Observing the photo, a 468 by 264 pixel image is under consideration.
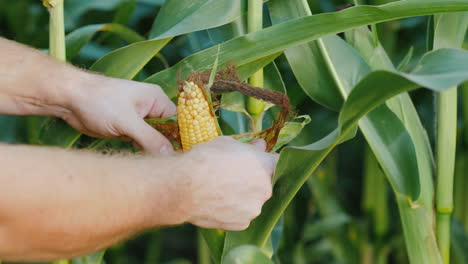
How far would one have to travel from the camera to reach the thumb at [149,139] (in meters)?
0.90

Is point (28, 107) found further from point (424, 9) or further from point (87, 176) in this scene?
point (424, 9)

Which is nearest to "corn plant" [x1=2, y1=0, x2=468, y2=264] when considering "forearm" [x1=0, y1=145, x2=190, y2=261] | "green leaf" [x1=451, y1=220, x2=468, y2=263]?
"forearm" [x1=0, y1=145, x2=190, y2=261]

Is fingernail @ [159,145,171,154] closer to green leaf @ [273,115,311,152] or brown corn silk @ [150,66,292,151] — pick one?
brown corn silk @ [150,66,292,151]

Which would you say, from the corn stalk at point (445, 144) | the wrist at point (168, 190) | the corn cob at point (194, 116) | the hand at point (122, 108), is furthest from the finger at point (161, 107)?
the corn stalk at point (445, 144)

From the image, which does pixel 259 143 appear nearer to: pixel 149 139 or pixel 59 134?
pixel 149 139

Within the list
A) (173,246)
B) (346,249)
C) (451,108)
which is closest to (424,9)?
(451,108)

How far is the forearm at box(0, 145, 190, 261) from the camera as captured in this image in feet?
2.10

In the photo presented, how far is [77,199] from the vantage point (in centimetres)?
67

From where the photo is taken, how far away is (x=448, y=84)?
0.64m

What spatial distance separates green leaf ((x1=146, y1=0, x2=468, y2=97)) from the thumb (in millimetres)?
95

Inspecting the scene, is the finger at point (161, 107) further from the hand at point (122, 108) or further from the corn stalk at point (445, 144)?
the corn stalk at point (445, 144)

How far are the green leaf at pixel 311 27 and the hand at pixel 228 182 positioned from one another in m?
0.15

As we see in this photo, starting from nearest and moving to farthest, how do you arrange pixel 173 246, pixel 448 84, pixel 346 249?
pixel 448 84 → pixel 346 249 → pixel 173 246

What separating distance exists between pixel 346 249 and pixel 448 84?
112 centimetres
